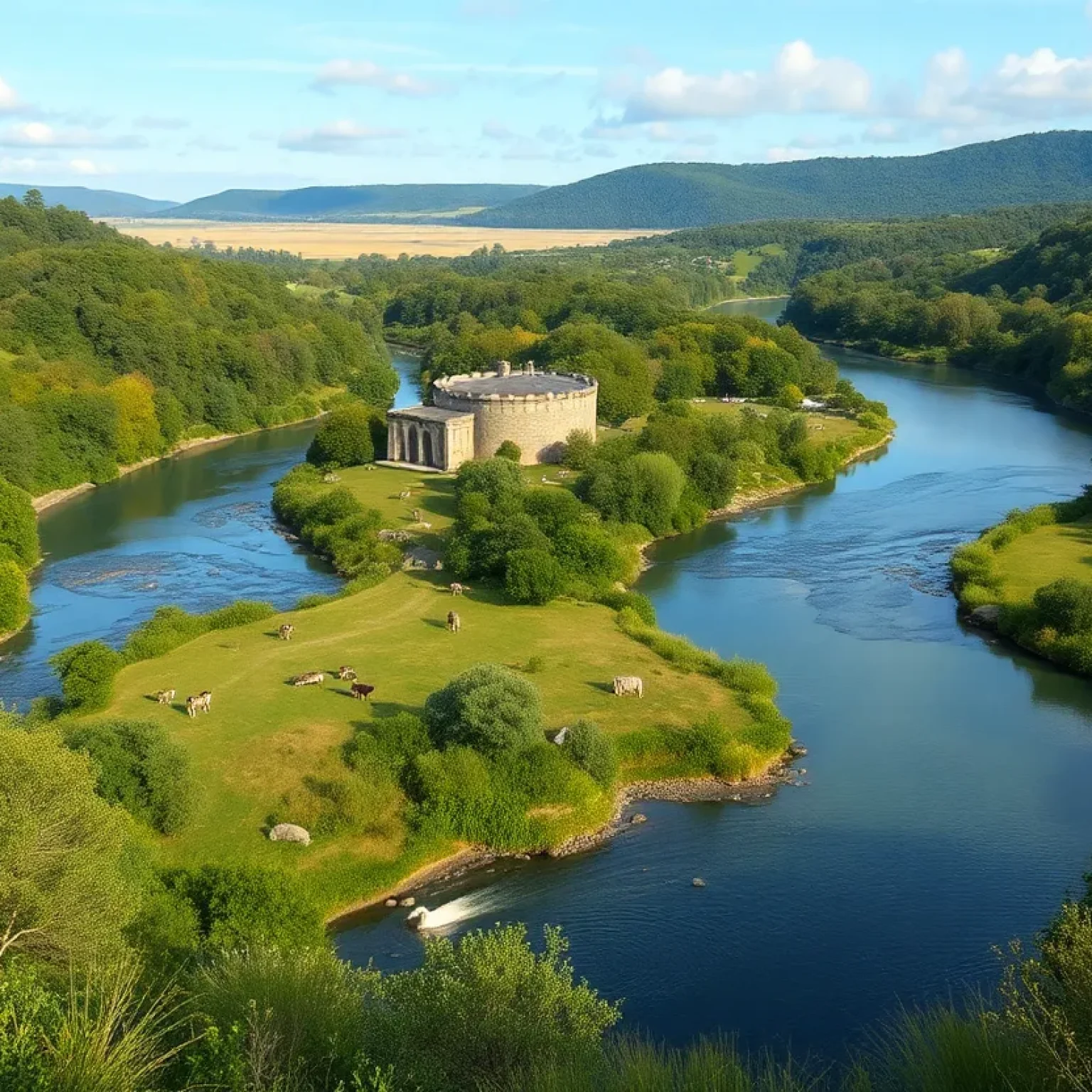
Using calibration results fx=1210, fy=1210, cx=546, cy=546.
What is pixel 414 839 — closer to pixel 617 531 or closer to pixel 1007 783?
pixel 1007 783

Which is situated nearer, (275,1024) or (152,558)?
(275,1024)

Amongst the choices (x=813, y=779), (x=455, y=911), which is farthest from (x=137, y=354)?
(x=455, y=911)

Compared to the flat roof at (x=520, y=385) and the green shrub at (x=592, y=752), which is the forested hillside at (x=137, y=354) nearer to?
the flat roof at (x=520, y=385)

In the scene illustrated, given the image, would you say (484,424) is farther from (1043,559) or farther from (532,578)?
(1043,559)

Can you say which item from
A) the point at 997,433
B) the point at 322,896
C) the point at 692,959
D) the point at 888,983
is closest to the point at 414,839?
the point at 322,896

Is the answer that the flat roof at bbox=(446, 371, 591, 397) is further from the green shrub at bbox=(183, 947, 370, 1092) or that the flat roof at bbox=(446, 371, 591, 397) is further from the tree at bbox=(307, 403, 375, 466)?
the green shrub at bbox=(183, 947, 370, 1092)

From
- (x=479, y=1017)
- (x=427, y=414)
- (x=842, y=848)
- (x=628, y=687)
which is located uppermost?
(x=479, y=1017)

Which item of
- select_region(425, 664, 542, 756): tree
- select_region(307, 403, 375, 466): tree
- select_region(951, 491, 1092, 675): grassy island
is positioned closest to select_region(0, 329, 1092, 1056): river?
select_region(951, 491, 1092, 675): grassy island
